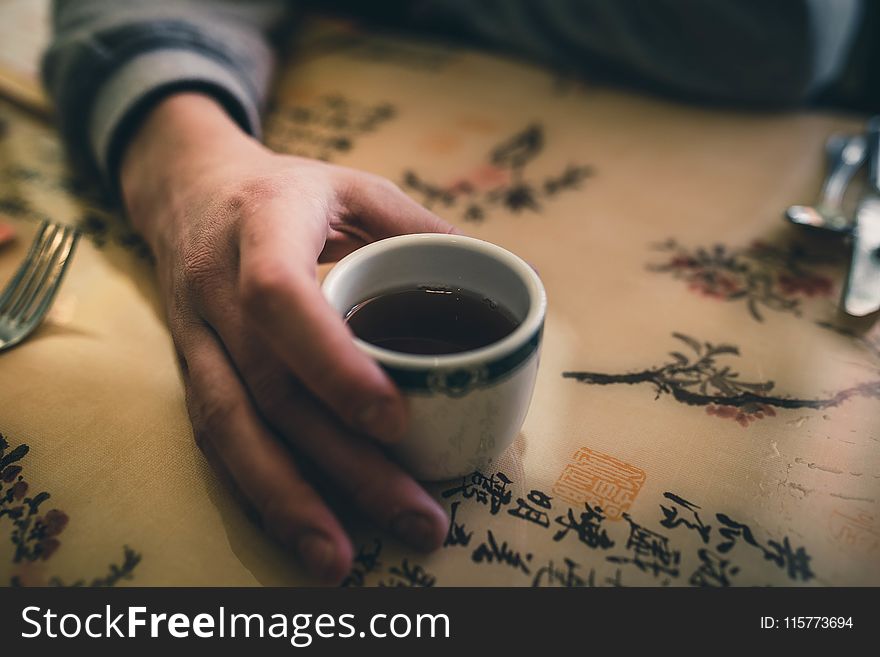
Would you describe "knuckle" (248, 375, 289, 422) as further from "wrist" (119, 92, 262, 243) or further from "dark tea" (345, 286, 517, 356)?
"wrist" (119, 92, 262, 243)

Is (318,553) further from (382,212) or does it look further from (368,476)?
(382,212)

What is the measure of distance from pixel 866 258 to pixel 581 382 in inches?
15.6

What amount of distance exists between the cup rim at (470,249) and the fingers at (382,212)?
0.17 feet

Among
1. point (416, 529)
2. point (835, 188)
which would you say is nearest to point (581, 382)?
point (416, 529)

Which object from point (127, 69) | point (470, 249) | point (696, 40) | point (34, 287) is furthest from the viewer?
point (696, 40)

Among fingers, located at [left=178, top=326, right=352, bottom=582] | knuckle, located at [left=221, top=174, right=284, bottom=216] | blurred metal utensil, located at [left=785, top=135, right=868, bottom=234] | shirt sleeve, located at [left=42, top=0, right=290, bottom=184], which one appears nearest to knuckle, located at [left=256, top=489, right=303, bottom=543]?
fingers, located at [left=178, top=326, right=352, bottom=582]

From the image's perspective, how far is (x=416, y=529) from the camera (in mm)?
472

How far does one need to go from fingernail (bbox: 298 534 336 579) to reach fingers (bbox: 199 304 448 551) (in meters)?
0.04

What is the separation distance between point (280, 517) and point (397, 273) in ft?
0.72

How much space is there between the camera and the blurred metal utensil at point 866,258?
0.70 m

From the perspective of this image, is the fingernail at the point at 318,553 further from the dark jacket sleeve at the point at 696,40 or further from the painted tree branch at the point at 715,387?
the dark jacket sleeve at the point at 696,40

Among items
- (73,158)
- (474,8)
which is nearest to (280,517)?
(73,158)

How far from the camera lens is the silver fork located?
2.24 feet

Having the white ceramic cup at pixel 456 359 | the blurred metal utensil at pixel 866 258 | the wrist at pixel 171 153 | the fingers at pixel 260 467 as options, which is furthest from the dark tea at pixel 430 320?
the blurred metal utensil at pixel 866 258
